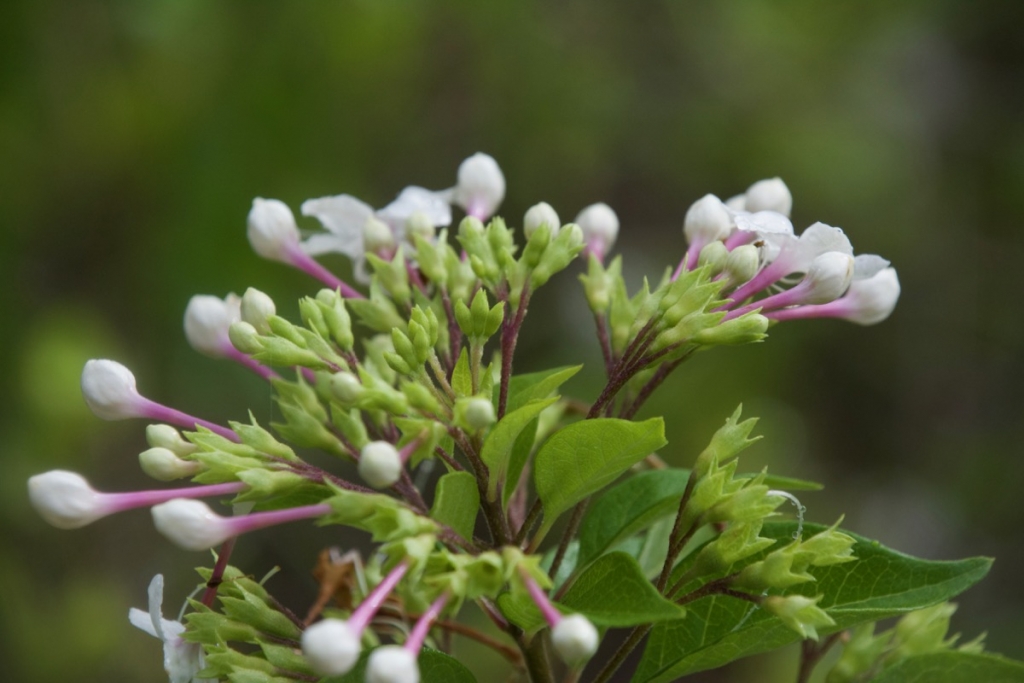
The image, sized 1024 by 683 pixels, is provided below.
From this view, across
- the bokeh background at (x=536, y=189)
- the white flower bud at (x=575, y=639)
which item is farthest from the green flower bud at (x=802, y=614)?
the bokeh background at (x=536, y=189)

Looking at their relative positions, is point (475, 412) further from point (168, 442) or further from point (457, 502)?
point (168, 442)

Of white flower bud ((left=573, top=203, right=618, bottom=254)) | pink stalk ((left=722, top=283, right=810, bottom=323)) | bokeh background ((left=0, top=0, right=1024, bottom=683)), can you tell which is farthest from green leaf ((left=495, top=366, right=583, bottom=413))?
bokeh background ((left=0, top=0, right=1024, bottom=683))

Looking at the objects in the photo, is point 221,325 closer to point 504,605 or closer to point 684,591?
point 504,605

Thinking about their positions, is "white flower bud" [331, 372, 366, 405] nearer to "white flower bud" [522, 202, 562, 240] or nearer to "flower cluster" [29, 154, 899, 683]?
"flower cluster" [29, 154, 899, 683]

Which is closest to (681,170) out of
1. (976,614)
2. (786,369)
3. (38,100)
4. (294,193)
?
(786,369)

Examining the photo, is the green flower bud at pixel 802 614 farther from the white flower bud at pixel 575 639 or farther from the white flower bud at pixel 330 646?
the white flower bud at pixel 330 646

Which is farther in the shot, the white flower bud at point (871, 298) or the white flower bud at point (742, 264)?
the white flower bud at point (871, 298)

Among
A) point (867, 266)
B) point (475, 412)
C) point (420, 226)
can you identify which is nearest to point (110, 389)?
point (420, 226)
